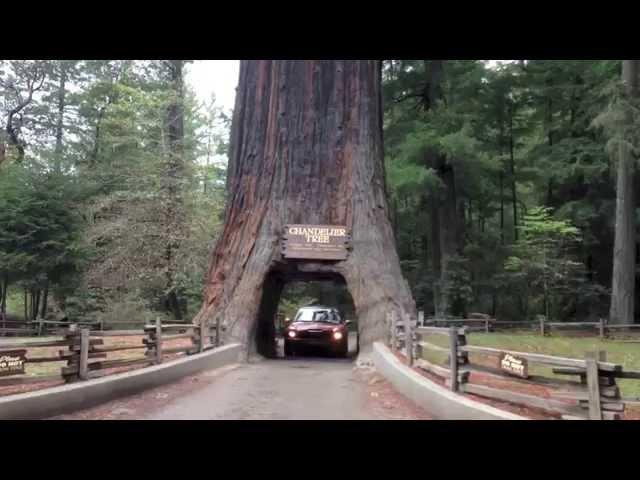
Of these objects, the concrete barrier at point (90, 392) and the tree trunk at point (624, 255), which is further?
the tree trunk at point (624, 255)

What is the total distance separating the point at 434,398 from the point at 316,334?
9.66 meters

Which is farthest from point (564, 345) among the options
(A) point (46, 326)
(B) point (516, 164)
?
(A) point (46, 326)

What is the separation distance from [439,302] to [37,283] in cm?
1820

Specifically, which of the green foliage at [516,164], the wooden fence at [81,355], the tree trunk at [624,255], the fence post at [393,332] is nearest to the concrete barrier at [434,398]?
the fence post at [393,332]

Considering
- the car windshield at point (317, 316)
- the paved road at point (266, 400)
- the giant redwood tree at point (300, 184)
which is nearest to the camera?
the paved road at point (266, 400)

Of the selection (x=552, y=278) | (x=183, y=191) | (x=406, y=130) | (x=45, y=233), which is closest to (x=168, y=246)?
(x=183, y=191)

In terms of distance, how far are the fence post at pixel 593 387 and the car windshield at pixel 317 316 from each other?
12.6 meters

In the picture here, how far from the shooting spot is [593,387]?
533cm

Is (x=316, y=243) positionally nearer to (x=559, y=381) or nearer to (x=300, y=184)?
(x=300, y=184)

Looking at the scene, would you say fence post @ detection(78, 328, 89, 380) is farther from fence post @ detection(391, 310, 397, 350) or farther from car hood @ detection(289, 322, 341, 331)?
car hood @ detection(289, 322, 341, 331)

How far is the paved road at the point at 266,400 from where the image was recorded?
7410 mm

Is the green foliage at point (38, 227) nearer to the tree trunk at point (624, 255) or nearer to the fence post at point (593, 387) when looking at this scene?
the fence post at point (593, 387)

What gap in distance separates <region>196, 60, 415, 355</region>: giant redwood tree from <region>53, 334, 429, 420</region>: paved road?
368 cm
